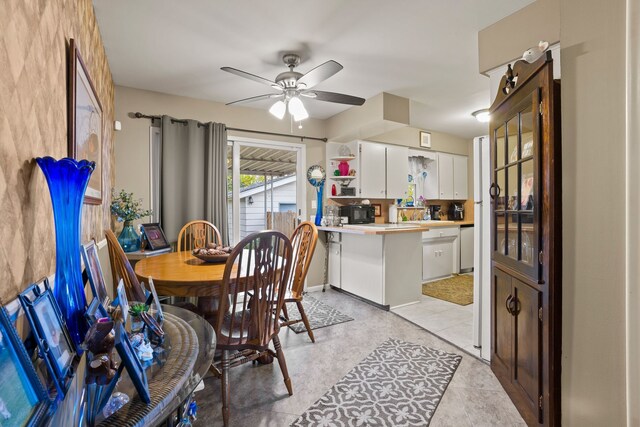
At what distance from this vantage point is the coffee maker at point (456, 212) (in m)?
5.57

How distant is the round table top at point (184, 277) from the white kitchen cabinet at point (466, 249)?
4163 mm

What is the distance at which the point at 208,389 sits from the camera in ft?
6.46

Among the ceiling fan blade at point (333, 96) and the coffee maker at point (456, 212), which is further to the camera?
the coffee maker at point (456, 212)

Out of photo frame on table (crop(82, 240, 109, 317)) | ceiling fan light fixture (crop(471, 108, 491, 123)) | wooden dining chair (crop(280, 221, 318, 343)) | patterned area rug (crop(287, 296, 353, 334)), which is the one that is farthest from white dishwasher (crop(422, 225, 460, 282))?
photo frame on table (crop(82, 240, 109, 317))

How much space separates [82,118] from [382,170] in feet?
12.0

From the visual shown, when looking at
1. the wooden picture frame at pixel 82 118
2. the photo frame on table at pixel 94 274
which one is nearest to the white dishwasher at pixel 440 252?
the wooden picture frame at pixel 82 118

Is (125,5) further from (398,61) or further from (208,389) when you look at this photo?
(208,389)

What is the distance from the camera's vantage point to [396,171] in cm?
466

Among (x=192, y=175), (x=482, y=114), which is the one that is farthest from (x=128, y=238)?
(x=482, y=114)

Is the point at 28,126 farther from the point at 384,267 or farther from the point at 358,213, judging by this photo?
the point at 358,213

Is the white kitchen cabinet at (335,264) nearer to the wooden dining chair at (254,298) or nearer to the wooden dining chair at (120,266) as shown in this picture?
the wooden dining chair at (254,298)

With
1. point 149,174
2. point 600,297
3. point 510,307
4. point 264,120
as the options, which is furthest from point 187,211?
point 600,297

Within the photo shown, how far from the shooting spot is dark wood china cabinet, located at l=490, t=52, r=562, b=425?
1261 mm

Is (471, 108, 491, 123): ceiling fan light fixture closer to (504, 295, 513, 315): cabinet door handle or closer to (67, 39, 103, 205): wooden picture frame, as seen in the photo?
(504, 295, 513, 315): cabinet door handle
